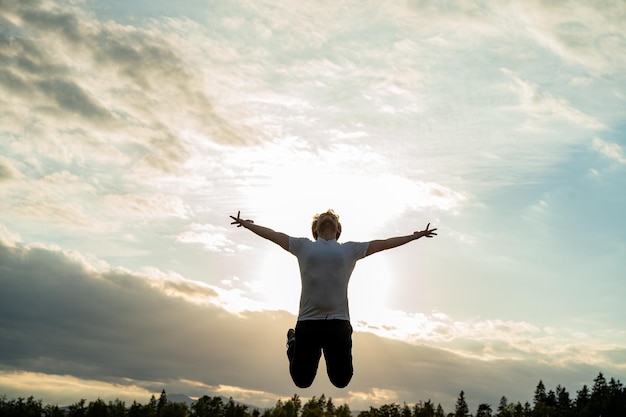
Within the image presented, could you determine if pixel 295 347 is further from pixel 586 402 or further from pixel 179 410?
pixel 586 402

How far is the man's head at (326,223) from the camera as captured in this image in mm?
11570

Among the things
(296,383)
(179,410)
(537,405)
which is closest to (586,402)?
(537,405)

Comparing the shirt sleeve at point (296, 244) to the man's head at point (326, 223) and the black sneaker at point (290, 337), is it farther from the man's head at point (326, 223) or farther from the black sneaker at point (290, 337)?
Result: the black sneaker at point (290, 337)

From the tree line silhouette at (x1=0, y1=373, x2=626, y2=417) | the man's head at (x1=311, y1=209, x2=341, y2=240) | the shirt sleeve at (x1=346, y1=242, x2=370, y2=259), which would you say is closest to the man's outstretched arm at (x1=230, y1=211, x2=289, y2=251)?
the man's head at (x1=311, y1=209, x2=341, y2=240)

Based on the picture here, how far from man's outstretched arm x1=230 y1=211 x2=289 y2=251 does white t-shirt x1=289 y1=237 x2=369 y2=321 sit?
0.44 metres

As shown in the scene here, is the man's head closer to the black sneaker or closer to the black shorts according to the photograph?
the black shorts

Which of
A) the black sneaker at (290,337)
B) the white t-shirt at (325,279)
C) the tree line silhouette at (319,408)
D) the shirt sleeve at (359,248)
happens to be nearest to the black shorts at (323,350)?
the white t-shirt at (325,279)

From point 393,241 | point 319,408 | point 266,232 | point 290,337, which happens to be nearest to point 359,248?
point 393,241

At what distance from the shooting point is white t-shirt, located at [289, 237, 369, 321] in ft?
36.1

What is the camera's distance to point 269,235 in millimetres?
11820

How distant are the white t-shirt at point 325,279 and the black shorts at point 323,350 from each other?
0.16 metres

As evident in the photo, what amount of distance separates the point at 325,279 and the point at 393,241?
1.59 meters

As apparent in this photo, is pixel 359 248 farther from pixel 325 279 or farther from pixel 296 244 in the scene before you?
pixel 296 244

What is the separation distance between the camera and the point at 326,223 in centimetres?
1156
